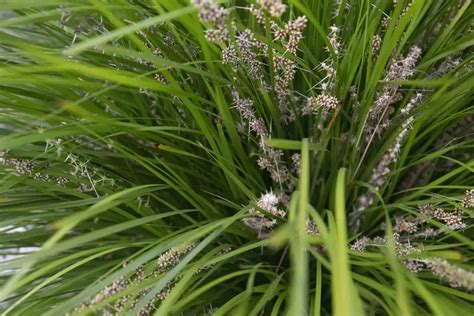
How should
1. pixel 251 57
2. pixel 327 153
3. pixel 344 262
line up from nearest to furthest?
pixel 344 262, pixel 251 57, pixel 327 153

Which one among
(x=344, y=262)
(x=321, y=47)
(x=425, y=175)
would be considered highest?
(x=321, y=47)

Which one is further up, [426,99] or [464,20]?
[464,20]

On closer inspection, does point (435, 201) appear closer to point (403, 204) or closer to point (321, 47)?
point (403, 204)

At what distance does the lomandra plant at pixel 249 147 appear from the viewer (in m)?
0.51

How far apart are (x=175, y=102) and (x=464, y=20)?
0.33 meters

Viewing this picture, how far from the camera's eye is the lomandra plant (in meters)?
0.51

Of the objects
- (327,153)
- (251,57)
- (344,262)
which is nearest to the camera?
(344,262)

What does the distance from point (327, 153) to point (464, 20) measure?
21 cm


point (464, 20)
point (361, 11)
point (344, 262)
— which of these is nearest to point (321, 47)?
point (361, 11)

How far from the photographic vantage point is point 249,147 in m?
0.63

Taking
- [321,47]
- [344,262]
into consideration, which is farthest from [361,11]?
[344,262]

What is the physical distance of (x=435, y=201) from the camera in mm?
547

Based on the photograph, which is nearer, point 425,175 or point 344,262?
point 344,262

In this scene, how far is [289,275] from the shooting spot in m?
0.60
